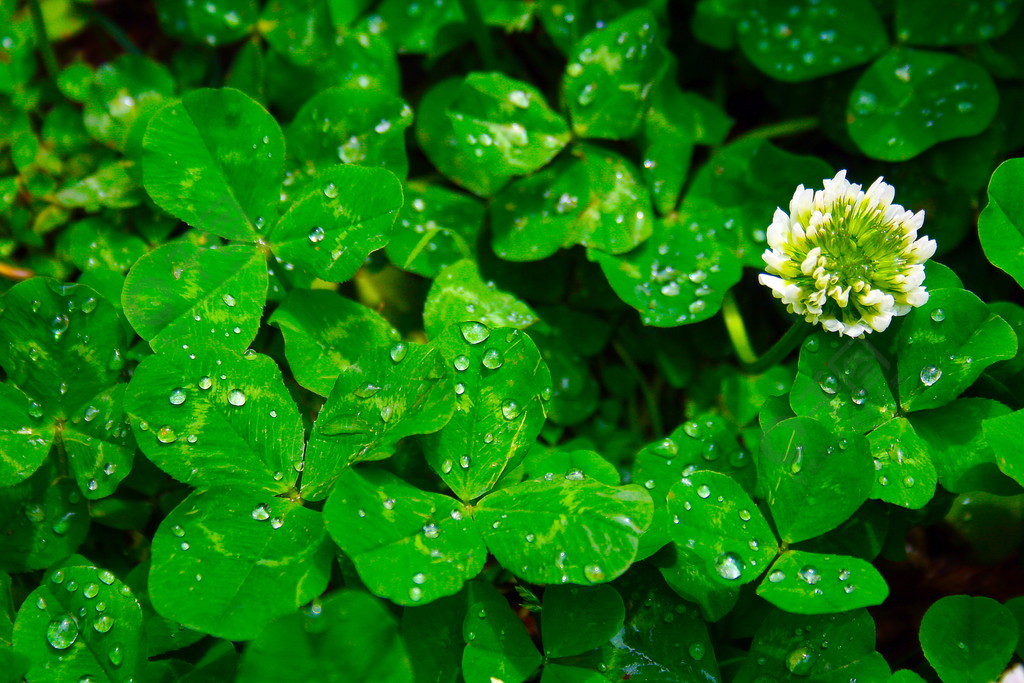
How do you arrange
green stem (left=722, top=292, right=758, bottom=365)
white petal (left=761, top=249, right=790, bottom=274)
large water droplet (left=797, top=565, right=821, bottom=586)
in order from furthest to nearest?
green stem (left=722, top=292, right=758, bottom=365) < white petal (left=761, top=249, right=790, bottom=274) < large water droplet (left=797, top=565, right=821, bottom=586)

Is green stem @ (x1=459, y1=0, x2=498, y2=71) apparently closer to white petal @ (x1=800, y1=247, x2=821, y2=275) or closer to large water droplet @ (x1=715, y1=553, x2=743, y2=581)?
white petal @ (x1=800, y1=247, x2=821, y2=275)

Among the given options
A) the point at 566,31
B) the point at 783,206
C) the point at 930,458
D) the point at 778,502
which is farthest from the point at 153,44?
the point at 930,458

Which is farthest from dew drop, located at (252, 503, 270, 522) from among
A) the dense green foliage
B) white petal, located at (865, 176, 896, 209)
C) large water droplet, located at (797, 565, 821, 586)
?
white petal, located at (865, 176, 896, 209)

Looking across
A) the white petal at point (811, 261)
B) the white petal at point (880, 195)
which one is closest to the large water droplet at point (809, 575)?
the white petal at point (811, 261)

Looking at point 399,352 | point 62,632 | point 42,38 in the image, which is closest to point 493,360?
point 399,352

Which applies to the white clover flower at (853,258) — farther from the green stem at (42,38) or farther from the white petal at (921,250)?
the green stem at (42,38)

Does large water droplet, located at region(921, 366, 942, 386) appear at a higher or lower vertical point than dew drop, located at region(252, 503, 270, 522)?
higher

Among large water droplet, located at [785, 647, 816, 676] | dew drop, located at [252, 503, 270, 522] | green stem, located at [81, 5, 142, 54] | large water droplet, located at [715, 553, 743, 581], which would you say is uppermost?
green stem, located at [81, 5, 142, 54]
